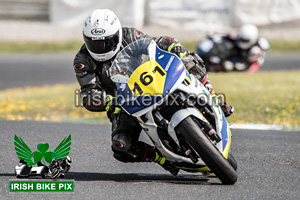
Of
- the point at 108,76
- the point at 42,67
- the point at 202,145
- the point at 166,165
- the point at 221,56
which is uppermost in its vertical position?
the point at 202,145

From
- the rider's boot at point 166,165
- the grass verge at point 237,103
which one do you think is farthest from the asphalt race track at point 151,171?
the grass verge at point 237,103

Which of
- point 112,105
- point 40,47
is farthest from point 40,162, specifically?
point 40,47

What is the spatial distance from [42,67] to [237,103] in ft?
26.1

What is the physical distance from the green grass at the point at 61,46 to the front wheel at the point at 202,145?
14.4 m

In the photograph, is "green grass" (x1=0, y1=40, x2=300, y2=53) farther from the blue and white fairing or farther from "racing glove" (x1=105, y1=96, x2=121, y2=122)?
the blue and white fairing

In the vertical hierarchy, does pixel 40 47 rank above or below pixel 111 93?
below

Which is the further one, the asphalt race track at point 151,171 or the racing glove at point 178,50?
the racing glove at point 178,50

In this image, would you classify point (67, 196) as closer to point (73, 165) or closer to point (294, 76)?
point (73, 165)

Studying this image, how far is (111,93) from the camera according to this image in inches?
233

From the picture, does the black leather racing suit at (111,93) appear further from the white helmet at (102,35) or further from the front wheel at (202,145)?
the front wheel at (202,145)

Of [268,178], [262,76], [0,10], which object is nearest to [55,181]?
[268,178]

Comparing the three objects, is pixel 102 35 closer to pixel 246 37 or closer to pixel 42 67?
pixel 246 37

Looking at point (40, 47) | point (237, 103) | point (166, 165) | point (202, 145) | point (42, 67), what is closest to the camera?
point (202, 145)

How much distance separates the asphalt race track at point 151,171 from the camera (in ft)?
15.2
